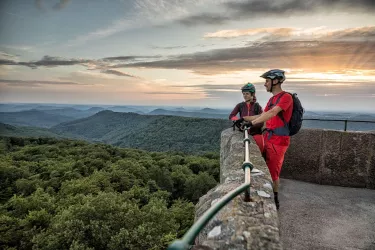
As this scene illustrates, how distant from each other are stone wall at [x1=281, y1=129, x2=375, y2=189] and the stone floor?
317 mm

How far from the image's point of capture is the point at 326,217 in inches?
185

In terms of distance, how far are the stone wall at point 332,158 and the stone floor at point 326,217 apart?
1.04 feet

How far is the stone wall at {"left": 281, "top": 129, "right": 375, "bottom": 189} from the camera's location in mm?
6465

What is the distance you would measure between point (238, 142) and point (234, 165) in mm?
1324

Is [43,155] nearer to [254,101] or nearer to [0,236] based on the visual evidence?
[0,236]

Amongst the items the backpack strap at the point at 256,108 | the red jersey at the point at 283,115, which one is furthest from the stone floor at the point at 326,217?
the backpack strap at the point at 256,108

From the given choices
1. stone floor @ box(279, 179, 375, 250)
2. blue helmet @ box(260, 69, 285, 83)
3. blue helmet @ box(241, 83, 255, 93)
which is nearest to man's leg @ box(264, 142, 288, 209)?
stone floor @ box(279, 179, 375, 250)

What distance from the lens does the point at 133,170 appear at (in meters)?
28.5

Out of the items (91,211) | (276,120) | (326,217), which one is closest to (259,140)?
(276,120)

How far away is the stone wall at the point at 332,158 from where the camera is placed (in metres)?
6.46

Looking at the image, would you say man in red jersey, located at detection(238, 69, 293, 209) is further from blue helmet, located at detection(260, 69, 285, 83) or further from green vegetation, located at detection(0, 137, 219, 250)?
green vegetation, located at detection(0, 137, 219, 250)

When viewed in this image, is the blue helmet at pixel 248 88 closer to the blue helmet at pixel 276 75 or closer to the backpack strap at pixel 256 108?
the backpack strap at pixel 256 108

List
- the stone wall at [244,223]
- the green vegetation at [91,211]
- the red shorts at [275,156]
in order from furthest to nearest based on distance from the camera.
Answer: the green vegetation at [91,211], the red shorts at [275,156], the stone wall at [244,223]

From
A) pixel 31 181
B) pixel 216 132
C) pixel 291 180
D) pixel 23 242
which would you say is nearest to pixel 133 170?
pixel 31 181
